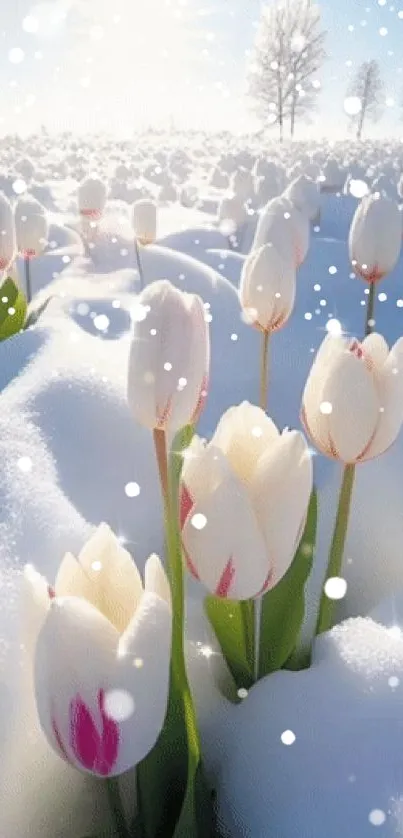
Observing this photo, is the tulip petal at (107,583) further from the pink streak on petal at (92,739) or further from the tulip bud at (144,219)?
the tulip bud at (144,219)

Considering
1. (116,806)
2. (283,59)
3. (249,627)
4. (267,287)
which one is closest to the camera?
(116,806)

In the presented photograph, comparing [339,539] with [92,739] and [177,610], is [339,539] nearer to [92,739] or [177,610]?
[177,610]

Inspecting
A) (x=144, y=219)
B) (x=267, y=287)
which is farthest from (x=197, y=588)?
(x=144, y=219)

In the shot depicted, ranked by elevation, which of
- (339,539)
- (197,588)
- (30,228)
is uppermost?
(30,228)

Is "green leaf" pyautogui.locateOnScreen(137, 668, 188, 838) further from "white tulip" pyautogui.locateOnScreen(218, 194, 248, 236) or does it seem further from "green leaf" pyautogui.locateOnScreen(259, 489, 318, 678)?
"white tulip" pyautogui.locateOnScreen(218, 194, 248, 236)

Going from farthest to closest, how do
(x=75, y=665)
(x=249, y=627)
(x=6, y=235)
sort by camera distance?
(x=6, y=235) → (x=249, y=627) → (x=75, y=665)

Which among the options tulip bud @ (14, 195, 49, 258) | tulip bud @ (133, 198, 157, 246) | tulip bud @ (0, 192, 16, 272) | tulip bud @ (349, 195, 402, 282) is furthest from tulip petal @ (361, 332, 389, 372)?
tulip bud @ (133, 198, 157, 246)
